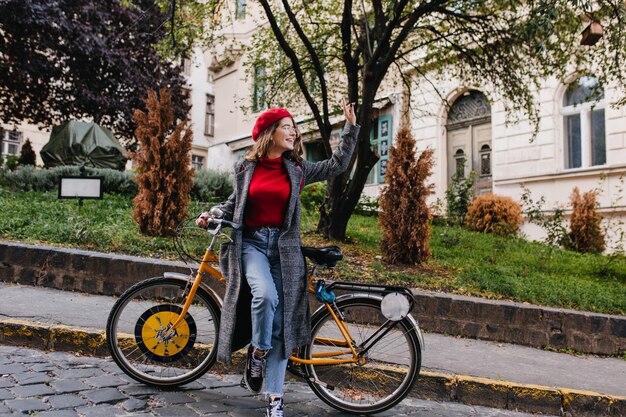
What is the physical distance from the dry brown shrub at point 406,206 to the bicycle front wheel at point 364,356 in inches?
163

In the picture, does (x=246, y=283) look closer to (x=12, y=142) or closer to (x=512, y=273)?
(x=512, y=273)

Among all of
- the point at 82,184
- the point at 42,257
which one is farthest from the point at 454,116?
the point at 42,257

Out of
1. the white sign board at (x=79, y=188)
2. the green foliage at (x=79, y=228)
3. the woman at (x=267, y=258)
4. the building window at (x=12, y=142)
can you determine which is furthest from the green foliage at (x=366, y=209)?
the building window at (x=12, y=142)

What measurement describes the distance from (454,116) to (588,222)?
6.43 meters

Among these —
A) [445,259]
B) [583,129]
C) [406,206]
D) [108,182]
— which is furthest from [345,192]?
[583,129]

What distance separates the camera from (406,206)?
796 centimetres

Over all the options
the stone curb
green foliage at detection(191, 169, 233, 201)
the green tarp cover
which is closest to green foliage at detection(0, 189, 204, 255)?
green foliage at detection(191, 169, 233, 201)

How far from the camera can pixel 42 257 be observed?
23.4 feet

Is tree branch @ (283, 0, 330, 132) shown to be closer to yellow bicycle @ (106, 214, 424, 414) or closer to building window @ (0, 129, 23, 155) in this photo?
yellow bicycle @ (106, 214, 424, 414)

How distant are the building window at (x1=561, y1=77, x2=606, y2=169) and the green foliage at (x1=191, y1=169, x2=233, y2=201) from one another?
880 centimetres

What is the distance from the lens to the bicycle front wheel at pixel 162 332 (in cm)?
411

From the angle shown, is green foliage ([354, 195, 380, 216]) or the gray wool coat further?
green foliage ([354, 195, 380, 216])

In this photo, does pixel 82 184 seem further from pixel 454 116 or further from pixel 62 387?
pixel 454 116

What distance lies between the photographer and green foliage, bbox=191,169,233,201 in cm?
1395
